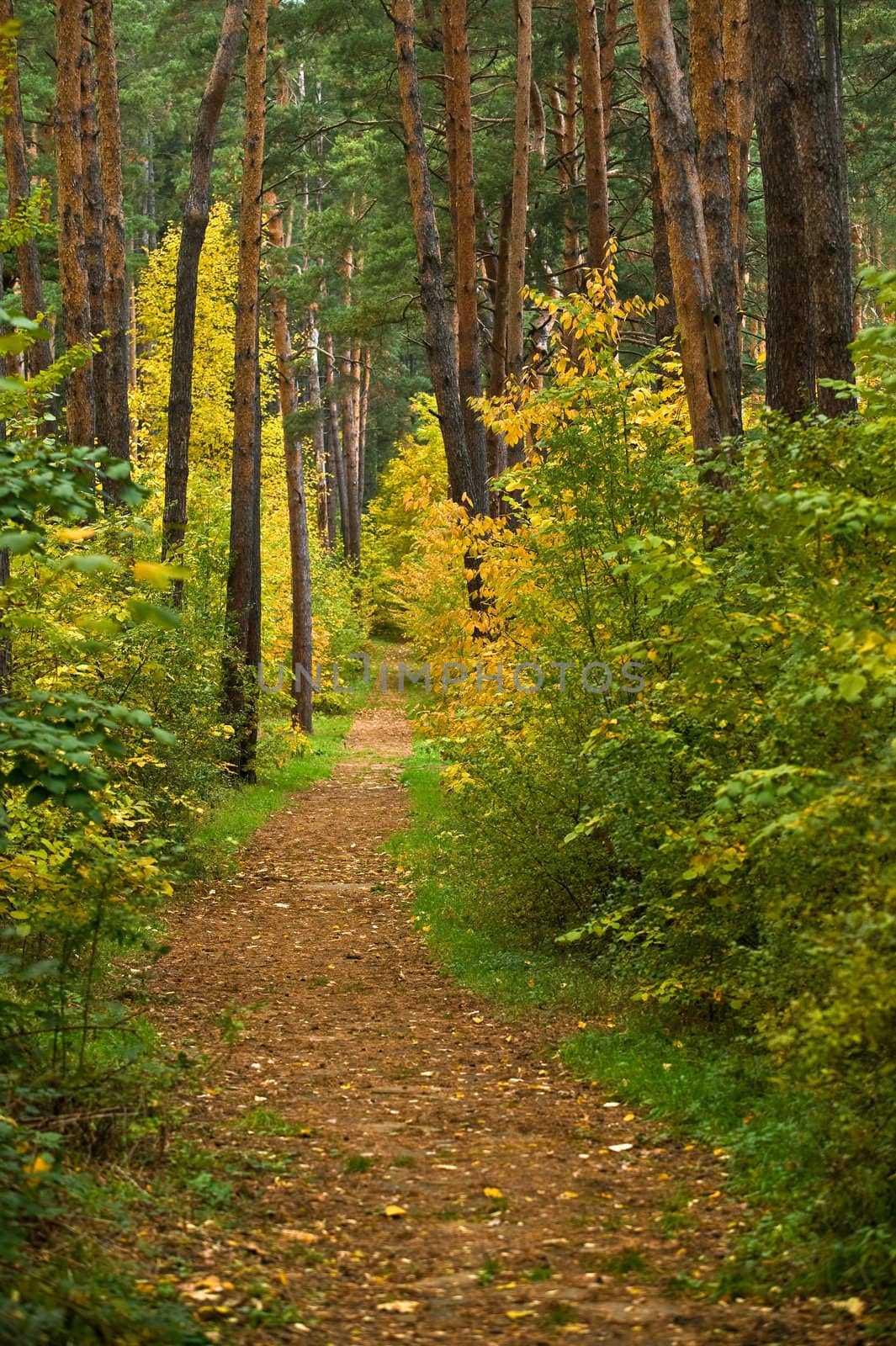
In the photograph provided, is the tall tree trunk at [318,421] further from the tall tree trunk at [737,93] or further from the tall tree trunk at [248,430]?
the tall tree trunk at [737,93]

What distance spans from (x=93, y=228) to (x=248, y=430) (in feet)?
10.3

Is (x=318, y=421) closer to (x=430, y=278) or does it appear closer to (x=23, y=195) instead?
(x=23, y=195)

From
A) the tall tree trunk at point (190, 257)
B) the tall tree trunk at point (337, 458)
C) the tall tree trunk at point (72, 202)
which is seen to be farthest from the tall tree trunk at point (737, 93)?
the tall tree trunk at point (337, 458)

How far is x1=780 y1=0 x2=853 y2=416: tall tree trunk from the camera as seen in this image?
925 centimetres

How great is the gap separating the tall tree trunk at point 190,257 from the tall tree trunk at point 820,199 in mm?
9365

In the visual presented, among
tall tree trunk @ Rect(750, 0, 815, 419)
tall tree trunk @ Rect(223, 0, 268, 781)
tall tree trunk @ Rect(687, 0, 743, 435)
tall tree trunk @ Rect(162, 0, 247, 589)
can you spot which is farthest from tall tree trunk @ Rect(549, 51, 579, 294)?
tall tree trunk @ Rect(750, 0, 815, 419)

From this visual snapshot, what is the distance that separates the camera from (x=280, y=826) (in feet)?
53.7

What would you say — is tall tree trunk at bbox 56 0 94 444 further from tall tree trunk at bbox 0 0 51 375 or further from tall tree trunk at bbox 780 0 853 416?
tall tree trunk at bbox 780 0 853 416

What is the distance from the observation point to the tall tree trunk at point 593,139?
1738 centimetres

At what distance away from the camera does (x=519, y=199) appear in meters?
17.8

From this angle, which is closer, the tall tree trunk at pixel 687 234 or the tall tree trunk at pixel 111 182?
the tall tree trunk at pixel 687 234

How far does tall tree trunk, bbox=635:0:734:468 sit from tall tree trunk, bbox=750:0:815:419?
53 centimetres

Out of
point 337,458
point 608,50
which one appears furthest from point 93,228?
point 337,458

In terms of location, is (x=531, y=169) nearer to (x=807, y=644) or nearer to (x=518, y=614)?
(x=518, y=614)
